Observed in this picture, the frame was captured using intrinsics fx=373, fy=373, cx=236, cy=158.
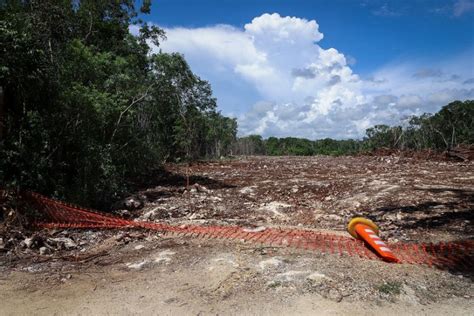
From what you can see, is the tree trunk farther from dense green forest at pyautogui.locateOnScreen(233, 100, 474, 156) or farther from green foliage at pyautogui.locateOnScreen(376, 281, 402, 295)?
dense green forest at pyautogui.locateOnScreen(233, 100, 474, 156)

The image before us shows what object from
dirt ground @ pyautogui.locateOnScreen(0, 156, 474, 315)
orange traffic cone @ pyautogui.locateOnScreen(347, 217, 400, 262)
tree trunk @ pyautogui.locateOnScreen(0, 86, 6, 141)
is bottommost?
dirt ground @ pyautogui.locateOnScreen(0, 156, 474, 315)

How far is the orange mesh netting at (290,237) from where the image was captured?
13.5 feet

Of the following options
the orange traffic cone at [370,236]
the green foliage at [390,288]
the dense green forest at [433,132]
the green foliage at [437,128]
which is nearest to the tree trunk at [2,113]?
the orange traffic cone at [370,236]

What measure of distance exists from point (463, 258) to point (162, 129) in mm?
16802

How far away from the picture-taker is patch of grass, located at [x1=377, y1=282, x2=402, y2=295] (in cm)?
324

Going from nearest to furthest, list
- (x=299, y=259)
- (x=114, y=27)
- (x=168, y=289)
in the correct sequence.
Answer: (x=168, y=289) < (x=299, y=259) < (x=114, y=27)

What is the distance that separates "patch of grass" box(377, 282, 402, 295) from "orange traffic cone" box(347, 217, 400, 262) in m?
0.61

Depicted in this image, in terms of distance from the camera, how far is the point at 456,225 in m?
5.38

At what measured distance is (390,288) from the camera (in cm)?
329

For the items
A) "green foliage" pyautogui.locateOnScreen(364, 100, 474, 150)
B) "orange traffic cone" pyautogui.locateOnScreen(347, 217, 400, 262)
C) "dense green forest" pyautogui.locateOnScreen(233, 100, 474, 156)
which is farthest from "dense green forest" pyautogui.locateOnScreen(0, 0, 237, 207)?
"green foliage" pyautogui.locateOnScreen(364, 100, 474, 150)

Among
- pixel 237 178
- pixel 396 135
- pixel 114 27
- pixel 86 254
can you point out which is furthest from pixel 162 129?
pixel 396 135

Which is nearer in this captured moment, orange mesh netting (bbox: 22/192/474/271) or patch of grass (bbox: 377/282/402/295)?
patch of grass (bbox: 377/282/402/295)

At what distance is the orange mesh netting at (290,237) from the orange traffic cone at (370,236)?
9 cm

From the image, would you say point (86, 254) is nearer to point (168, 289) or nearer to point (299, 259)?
point (168, 289)
